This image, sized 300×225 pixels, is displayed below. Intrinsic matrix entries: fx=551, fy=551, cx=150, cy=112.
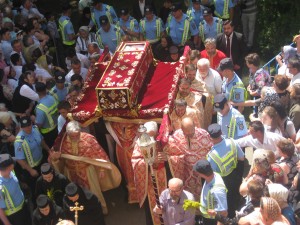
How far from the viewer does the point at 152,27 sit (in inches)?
435

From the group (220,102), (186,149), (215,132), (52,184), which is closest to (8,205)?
(52,184)

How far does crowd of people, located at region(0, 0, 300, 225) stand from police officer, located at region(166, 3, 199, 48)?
18.9 inches

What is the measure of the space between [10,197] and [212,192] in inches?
98.4

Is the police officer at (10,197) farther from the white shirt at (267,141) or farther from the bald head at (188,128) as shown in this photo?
the white shirt at (267,141)

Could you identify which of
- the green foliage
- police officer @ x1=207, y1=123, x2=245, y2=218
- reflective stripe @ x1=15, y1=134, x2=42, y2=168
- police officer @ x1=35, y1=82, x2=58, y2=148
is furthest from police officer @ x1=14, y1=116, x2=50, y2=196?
the green foliage

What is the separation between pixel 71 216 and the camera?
22.0 ft

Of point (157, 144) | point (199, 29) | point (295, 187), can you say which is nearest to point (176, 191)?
point (157, 144)

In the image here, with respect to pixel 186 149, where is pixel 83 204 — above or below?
below

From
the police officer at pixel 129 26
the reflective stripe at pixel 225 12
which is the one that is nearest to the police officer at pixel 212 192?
the police officer at pixel 129 26

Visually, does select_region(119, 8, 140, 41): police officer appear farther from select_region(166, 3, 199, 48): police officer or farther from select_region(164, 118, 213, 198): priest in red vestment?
select_region(164, 118, 213, 198): priest in red vestment

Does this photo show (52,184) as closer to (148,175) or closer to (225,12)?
(148,175)

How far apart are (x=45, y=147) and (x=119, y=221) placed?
148 cm

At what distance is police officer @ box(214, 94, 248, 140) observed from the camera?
736 centimetres

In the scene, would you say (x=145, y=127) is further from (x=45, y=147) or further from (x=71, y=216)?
(x=45, y=147)
